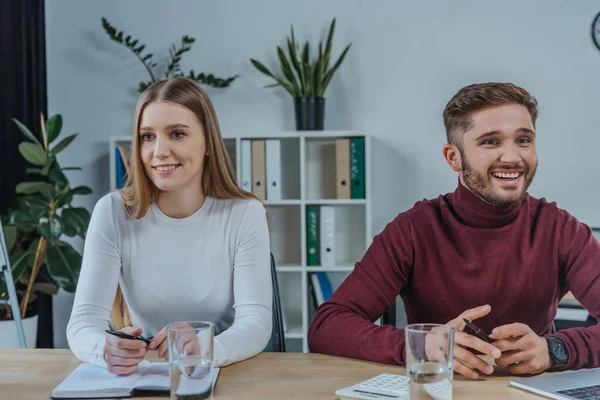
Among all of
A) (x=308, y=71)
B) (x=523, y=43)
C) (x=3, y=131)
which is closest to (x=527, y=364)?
(x=308, y=71)

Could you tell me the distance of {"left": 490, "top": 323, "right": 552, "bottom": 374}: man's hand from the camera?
124cm

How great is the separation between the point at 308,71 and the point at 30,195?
1.41 metres

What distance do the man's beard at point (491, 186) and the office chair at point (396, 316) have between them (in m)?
0.32

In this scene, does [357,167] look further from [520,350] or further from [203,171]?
[520,350]

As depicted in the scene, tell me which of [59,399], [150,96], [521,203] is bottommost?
[59,399]

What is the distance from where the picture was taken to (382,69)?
341 cm

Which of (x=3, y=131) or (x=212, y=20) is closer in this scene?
(x=3, y=131)

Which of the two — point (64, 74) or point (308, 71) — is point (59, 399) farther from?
point (64, 74)

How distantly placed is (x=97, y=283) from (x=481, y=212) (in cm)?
89

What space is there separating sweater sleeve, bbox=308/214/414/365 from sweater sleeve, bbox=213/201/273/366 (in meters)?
0.12

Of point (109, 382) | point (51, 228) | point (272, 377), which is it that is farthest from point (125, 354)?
point (51, 228)

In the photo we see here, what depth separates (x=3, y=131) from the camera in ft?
10.5

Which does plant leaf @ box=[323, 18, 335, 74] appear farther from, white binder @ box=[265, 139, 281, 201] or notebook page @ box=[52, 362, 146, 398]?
notebook page @ box=[52, 362, 146, 398]

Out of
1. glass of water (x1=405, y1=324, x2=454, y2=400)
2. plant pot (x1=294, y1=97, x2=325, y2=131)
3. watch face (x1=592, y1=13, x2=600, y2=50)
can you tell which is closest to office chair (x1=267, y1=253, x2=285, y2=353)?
glass of water (x1=405, y1=324, x2=454, y2=400)
